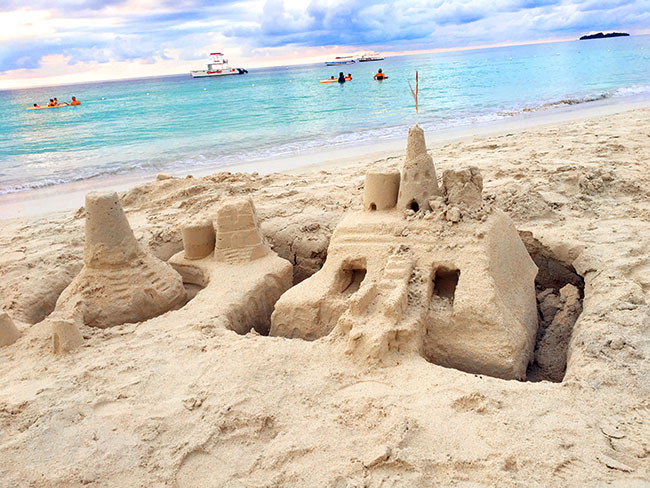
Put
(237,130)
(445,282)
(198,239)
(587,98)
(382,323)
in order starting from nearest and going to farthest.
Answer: (382,323) < (445,282) < (198,239) < (237,130) < (587,98)

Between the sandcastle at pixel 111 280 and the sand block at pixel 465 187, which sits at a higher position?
the sand block at pixel 465 187

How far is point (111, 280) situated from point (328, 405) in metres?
2.05

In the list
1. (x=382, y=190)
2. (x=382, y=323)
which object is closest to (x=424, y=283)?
(x=382, y=323)

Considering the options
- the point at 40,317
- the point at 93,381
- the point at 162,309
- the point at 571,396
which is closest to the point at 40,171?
the point at 40,317

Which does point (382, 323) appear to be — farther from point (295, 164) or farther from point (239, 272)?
point (295, 164)

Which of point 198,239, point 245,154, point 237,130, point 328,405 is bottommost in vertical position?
point 328,405

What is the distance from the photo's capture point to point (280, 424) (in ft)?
7.48

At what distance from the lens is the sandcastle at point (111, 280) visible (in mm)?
3512

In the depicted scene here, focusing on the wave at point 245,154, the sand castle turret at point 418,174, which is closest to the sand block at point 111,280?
the sand castle turret at point 418,174

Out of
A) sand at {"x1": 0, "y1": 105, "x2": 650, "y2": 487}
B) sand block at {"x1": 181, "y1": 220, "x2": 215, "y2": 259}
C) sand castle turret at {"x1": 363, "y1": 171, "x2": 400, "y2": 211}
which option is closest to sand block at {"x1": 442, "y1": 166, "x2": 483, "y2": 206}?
sand castle turret at {"x1": 363, "y1": 171, "x2": 400, "y2": 211}

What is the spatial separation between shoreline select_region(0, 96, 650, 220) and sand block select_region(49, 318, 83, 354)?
4602mm

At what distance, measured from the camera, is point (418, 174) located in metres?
3.48

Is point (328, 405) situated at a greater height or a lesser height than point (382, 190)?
lesser

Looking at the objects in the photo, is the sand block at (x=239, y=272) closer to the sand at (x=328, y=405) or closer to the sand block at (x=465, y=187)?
the sand at (x=328, y=405)
